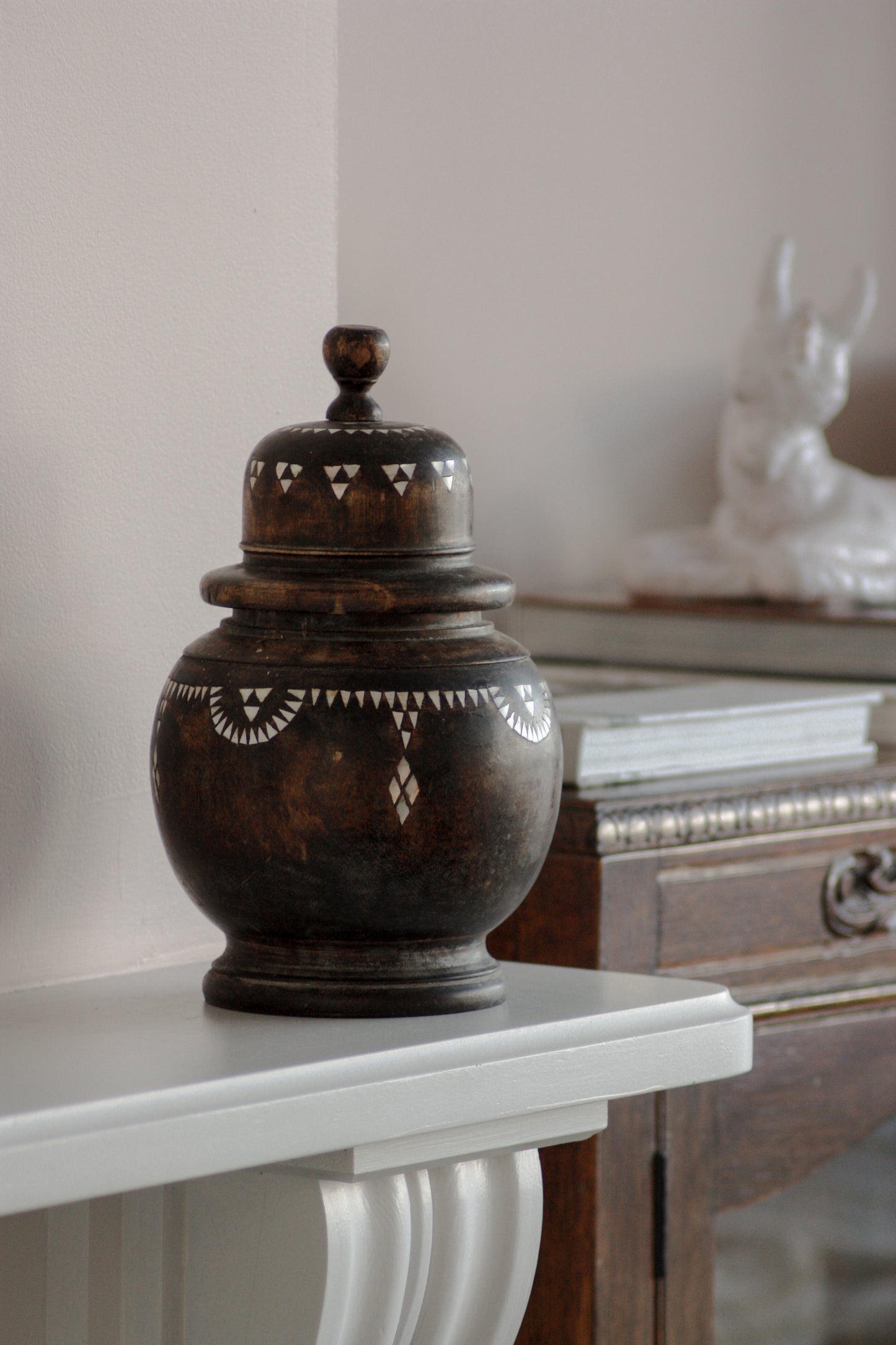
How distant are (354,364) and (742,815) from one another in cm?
54

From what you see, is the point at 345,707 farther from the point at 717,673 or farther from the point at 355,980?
the point at 717,673

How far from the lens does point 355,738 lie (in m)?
0.54

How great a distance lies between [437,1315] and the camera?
2.01 ft

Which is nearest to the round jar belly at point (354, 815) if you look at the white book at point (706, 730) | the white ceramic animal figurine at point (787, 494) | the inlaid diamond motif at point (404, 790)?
the inlaid diamond motif at point (404, 790)

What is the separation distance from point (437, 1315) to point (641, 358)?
1212 mm

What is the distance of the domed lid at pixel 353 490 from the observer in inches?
21.9

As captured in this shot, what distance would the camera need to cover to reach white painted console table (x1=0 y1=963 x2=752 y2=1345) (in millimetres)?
501

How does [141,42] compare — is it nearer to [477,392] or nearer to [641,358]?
[477,392]

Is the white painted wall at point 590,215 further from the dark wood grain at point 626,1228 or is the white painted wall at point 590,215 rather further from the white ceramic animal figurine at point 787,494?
the dark wood grain at point 626,1228

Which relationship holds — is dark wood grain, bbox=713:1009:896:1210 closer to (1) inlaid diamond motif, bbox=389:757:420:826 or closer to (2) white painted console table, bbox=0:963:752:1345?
(2) white painted console table, bbox=0:963:752:1345

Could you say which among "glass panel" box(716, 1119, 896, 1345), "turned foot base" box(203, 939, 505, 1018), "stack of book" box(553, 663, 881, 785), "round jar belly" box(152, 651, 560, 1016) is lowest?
"glass panel" box(716, 1119, 896, 1345)

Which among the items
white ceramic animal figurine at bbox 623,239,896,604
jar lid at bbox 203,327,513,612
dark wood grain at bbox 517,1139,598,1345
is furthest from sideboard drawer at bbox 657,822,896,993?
jar lid at bbox 203,327,513,612

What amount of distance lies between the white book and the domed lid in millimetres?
419

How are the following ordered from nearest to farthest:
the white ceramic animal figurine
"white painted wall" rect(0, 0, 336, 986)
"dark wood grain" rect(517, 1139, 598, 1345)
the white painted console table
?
the white painted console table → "white painted wall" rect(0, 0, 336, 986) → "dark wood grain" rect(517, 1139, 598, 1345) → the white ceramic animal figurine
